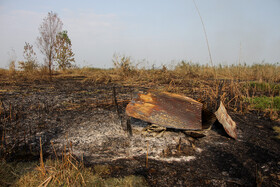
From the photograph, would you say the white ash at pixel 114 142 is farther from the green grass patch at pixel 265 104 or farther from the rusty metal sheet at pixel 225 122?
the green grass patch at pixel 265 104

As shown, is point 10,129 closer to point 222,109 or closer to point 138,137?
point 138,137

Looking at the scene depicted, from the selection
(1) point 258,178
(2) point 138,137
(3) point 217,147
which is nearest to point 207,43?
(3) point 217,147

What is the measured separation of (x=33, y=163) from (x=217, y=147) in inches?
83.4

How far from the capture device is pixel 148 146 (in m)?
2.26

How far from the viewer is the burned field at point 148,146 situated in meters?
1.79

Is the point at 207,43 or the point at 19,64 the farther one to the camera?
the point at 19,64

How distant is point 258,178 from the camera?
1749mm

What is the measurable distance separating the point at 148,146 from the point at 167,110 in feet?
1.97

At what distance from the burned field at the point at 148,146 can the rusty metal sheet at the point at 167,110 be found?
135 mm

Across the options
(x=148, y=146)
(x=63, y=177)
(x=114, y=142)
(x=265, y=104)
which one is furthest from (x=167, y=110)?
(x=265, y=104)

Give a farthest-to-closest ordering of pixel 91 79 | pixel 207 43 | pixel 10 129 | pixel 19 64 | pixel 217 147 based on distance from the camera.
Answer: pixel 19 64, pixel 91 79, pixel 207 43, pixel 10 129, pixel 217 147

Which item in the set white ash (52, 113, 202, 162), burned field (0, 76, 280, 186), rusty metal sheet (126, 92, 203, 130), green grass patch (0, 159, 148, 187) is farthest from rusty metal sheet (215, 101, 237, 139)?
green grass patch (0, 159, 148, 187)

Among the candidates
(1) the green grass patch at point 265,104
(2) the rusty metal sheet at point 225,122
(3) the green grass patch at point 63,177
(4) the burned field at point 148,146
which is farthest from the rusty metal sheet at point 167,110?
(1) the green grass patch at point 265,104

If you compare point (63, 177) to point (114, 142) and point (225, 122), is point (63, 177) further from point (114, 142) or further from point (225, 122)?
point (225, 122)
